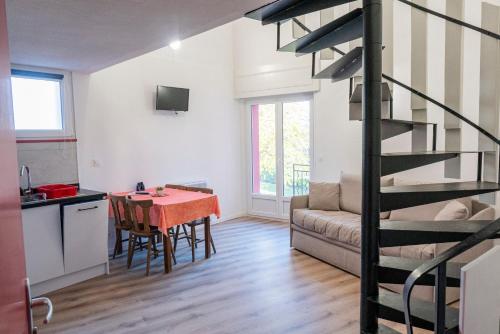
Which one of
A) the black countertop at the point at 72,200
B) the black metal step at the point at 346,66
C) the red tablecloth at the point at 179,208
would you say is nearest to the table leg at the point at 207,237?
the red tablecloth at the point at 179,208

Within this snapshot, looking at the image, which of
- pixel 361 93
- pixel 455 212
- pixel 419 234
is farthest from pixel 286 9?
pixel 455 212

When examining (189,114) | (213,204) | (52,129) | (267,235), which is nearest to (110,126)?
(52,129)

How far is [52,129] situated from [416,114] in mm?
3959

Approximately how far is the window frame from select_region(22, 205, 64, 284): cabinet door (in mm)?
1040

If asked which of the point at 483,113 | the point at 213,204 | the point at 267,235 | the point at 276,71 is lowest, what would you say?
the point at 267,235

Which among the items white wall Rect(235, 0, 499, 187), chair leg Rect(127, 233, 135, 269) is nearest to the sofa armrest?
white wall Rect(235, 0, 499, 187)

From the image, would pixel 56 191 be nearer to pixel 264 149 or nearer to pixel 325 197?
pixel 325 197

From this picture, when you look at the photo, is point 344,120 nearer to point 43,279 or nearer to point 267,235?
point 267,235

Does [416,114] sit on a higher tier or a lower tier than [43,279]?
higher

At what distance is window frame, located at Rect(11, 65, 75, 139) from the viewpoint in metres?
3.97

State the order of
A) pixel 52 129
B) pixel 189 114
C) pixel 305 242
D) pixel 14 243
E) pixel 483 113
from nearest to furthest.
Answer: pixel 14 243
pixel 483 113
pixel 52 129
pixel 305 242
pixel 189 114

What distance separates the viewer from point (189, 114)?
587cm

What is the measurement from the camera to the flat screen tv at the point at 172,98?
5.29 meters

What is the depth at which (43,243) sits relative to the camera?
3.51 m
